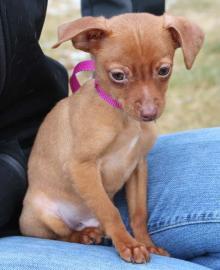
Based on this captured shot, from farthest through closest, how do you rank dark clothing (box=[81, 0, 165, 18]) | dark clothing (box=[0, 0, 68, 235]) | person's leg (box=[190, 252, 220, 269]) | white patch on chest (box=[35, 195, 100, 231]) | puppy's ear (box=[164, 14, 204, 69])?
dark clothing (box=[81, 0, 165, 18]) < white patch on chest (box=[35, 195, 100, 231]) < person's leg (box=[190, 252, 220, 269]) < dark clothing (box=[0, 0, 68, 235]) < puppy's ear (box=[164, 14, 204, 69])

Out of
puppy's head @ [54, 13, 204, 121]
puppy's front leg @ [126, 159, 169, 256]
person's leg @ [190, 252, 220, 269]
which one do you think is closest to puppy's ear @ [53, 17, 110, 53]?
puppy's head @ [54, 13, 204, 121]

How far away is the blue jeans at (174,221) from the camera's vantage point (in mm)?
2336

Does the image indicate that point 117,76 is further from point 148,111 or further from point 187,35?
point 187,35

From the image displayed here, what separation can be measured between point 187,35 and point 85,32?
35cm

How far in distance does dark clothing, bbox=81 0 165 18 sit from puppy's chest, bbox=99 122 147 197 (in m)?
0.70

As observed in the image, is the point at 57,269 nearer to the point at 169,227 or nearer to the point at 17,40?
the point at 169,227

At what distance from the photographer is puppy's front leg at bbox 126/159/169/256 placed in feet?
8.64

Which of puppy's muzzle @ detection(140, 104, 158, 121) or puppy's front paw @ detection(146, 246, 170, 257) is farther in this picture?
puppy's front paw @ detection(146, 246, 170, 257)

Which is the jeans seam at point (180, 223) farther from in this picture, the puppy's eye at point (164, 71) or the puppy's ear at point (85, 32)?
the puppy's ear at point (85, 32)

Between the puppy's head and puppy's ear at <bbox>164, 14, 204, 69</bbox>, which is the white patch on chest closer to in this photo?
the puppy's head

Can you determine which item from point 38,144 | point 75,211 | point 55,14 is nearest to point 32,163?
point 38,144

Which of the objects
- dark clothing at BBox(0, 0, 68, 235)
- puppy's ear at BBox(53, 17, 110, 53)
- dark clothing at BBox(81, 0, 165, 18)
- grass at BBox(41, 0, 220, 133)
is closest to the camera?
puppy's ear at BBox(53, 17, 110, 53)

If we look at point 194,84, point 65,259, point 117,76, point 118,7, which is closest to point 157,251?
point 65,259

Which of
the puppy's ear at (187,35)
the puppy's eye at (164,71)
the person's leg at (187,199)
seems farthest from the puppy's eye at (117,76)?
the person's leg at (187,199)
